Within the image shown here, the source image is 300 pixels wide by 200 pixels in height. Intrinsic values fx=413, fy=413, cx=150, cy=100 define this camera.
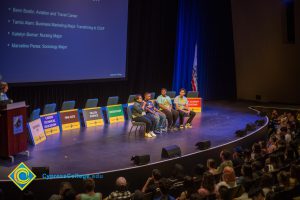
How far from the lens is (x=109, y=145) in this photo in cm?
879

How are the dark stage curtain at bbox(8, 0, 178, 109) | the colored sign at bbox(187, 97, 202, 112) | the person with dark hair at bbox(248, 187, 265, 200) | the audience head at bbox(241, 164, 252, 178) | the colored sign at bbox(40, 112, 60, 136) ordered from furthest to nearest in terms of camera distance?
the colored sign at bbox(187, 97, 202, 112) < the dark stage curtain at bbox(8, 0, 178, 109) < the colored sign at bbox(40, 112, 60, 136) < the audience head at bbox(241, 164, 252, 178) < the person with dark hair at bbox(248, 187, 265, 200)

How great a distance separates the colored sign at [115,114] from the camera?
11516mm

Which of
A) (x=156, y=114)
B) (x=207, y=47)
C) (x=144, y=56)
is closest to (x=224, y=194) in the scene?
(x=156, y=114)

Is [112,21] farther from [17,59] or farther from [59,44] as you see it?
[17,59]

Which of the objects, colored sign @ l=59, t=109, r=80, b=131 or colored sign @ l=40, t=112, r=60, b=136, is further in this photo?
colored sign @ l=59, t=109, r=80, b=131

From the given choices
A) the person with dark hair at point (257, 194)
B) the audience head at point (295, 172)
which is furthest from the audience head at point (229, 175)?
the audience head at point (295, 172)

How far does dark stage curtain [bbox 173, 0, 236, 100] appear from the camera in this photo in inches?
592

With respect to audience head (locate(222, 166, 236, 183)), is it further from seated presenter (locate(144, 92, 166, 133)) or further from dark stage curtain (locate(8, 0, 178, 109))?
dark stage curtain (locate(8, 0, 178, 109))

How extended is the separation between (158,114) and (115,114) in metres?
1.87

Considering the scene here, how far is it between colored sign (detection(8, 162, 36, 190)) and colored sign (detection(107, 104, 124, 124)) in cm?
560

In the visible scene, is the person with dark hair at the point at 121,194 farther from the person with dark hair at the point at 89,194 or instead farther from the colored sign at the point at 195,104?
the colored sign at the point at 195,104

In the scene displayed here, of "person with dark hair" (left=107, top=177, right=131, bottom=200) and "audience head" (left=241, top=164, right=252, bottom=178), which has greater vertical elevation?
"audience head" (left=241, top=164, right=252, bottom=178)

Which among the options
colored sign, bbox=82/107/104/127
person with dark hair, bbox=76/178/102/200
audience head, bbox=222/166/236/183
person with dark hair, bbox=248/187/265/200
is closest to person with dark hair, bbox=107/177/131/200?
person with dark hair, bbox=76/178/102/200

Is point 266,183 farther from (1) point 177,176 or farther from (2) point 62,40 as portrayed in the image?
(2) point 62,40
